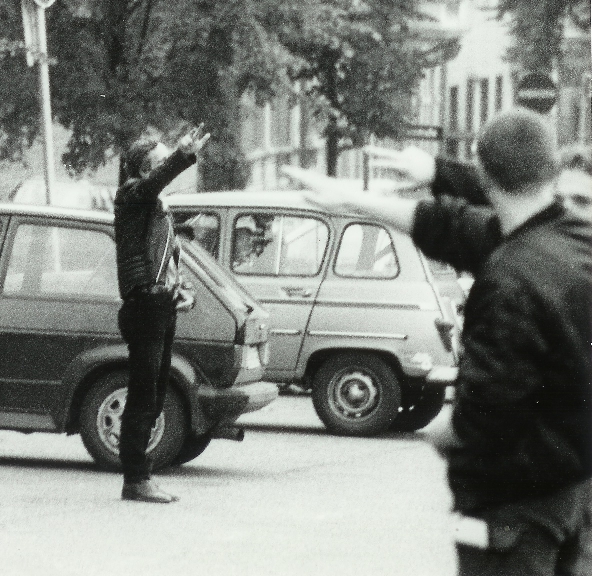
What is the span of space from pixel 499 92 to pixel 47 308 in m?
37.0

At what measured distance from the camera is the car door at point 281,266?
46.5 feet

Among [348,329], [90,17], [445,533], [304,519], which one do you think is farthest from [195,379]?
[90,17]

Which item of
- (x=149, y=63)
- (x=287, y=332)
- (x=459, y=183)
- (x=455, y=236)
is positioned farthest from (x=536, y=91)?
(x=455, y=236)

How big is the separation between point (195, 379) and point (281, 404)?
5.87 m

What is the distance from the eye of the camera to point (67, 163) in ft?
72.3

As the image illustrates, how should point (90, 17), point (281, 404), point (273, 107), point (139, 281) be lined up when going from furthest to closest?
1. point (273, 107)
2. point (90, 17)
3. point (281, 404)
4. point (139, 281)

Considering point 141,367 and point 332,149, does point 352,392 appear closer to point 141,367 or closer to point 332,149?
point 141,367

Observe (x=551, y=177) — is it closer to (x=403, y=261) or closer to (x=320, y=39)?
(x=403, y=261)

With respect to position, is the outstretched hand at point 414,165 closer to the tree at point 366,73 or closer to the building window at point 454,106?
the tree at point 366,73

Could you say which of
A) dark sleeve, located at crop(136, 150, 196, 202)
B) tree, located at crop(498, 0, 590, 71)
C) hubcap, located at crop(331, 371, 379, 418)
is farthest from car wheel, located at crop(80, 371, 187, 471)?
tree, located at crop(498, 0, 590, 71)

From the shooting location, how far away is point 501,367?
4.31 m

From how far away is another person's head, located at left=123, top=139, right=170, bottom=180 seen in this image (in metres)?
9.91

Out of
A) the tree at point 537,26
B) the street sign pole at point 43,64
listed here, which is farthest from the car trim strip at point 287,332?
the tree at point 537,26

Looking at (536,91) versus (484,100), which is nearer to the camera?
(536,91)
